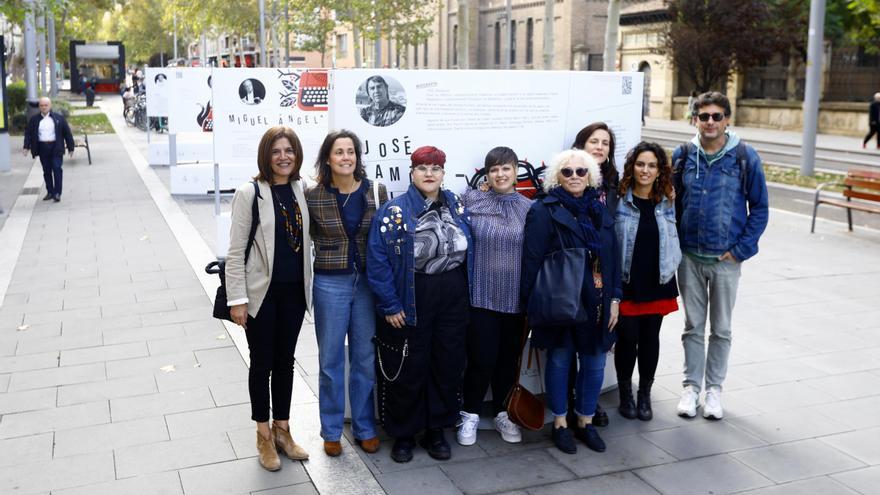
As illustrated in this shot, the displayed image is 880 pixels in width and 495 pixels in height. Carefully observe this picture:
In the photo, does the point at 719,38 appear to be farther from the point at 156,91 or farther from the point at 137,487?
the point at 137,487

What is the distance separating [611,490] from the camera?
4.48 meters

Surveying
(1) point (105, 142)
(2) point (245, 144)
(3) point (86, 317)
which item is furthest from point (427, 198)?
(1) point (105, 142)

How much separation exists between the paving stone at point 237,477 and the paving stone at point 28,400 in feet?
5.04

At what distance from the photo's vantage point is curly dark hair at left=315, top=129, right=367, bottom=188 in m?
4.61

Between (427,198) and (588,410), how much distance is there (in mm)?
1548

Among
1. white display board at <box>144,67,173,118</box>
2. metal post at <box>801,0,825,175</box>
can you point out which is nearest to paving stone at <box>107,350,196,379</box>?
white display board at <box>144,67,173,118</box>

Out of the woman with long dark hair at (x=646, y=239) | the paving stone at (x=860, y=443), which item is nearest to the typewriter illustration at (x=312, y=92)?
the woman with long dark hair at (x=646, y=239)

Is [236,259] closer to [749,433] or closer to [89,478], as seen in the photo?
[89,478]

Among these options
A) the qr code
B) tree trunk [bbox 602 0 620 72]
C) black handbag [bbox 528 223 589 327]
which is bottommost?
black handbag [bbox 528 223 589 327]

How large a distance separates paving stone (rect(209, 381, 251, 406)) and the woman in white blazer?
1.00 meters

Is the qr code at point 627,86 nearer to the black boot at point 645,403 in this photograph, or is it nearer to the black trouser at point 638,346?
the black trouser at point 638,346

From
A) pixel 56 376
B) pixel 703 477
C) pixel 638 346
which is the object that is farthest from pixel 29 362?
pixel 703 477

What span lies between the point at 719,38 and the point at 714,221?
3222cm

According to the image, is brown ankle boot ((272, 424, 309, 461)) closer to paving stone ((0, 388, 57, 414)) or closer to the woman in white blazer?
the woman in white blazer
